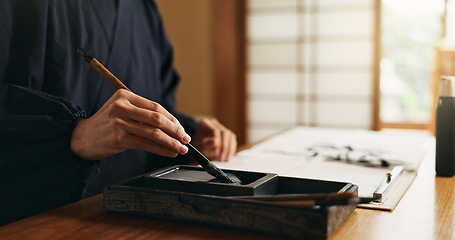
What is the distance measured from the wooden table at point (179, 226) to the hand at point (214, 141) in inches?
20.0

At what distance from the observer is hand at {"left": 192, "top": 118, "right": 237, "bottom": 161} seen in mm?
1412

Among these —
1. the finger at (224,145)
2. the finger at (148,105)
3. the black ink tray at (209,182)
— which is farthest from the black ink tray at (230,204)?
the finger at (224,145)

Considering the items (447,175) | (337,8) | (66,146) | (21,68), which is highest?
(337,8)

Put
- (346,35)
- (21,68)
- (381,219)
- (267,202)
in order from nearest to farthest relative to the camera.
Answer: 1. (267,202)
2. (381,219)
3. (21,68)
4. (346,35)

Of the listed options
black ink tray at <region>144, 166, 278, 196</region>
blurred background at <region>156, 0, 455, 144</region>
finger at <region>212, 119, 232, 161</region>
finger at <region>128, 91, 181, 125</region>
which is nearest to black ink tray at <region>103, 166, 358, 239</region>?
black ink tray at <region>144, 166, 278, 196</region>

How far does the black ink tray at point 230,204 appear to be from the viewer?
728 mm

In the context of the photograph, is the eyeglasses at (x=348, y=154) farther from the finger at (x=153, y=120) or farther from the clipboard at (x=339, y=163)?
the finger at (x=153, y=120)

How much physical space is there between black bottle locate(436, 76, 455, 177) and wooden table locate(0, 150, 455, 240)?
0.29 metres

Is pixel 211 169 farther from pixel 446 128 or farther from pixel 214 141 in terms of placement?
pixel 446 128

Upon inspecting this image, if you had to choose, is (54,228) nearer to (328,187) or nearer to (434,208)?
(328,187)

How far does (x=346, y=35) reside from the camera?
191 inches

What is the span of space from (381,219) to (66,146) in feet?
2.01

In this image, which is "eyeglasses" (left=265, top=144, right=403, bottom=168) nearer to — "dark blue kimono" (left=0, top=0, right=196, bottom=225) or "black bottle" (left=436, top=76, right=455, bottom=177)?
"black bottle" (left=436, top=76, right=455, bottom=177)

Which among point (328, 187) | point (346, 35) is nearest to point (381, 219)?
point (328, 187)
